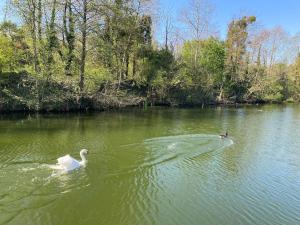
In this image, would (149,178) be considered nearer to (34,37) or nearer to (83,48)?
(34,37)

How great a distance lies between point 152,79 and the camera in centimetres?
4156

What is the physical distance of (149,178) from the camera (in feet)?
40.1

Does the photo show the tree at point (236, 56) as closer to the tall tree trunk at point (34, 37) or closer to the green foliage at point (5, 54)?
the tall tree trunk at point (34, 37)

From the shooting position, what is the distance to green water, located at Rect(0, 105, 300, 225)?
918cm

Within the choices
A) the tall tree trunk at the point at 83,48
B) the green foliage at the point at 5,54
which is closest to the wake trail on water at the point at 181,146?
the tall tree trunk at the point at 83,48

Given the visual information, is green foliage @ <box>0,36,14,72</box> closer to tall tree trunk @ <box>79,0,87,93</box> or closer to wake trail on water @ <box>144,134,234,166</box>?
tall tree trunk @ <box>79,0,87,93</box>

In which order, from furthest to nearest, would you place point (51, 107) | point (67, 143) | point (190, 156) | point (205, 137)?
point (51, 107)
point (205, 137)
point (67, 143)
point (190, 156)

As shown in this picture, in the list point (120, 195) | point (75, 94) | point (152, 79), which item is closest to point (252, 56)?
point (152, 79)

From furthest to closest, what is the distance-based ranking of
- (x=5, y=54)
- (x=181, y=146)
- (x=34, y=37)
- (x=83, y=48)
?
(x=83, y=48) → (x=34, y=37) → (x=5, y=54) → (x=181, y=146)

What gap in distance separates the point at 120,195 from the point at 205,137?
10.4 m

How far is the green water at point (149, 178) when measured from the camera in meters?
9.18

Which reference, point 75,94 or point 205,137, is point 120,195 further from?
point 75,94

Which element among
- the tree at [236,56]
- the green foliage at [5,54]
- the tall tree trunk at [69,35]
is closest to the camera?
the green foliage at [5,54]

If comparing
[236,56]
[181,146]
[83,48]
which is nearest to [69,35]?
[83,48]
